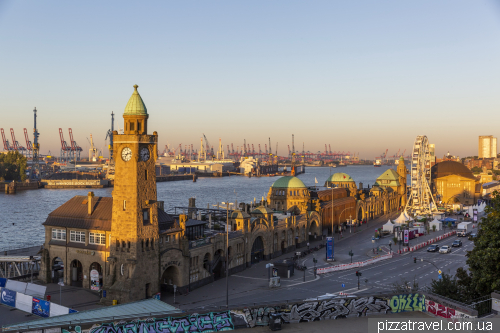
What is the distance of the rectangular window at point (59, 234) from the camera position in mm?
60844

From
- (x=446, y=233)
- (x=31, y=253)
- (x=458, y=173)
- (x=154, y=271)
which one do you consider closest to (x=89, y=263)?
(x=154, y=271)

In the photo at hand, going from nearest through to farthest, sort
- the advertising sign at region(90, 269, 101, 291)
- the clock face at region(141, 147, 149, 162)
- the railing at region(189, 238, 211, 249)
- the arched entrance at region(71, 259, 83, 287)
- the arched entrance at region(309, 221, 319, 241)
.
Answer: the clock face at region(141, 147, 149, 162) < the advertising sign at region(90, 269, 101, 291) < the arched entrance at region(71, 259, 83, 287) < the railing at region(189, 238, 211, 249) < the arched entrance at region(309, 221, 319, 241)

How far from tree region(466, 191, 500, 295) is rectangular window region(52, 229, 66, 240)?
45.7 m

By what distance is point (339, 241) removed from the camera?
9912 cm

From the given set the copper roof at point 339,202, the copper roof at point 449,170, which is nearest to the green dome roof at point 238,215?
the copper roof at point 339,202

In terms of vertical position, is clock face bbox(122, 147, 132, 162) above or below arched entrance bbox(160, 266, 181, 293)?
above

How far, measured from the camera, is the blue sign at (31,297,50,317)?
4191 cm

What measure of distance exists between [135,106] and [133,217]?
40.9 ft

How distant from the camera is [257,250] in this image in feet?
255

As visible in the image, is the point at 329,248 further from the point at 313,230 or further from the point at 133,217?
the point at 133,217

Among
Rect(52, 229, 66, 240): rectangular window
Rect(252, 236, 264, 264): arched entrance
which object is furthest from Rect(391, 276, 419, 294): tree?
Rect(52, 229, 66, 240): rectangular window

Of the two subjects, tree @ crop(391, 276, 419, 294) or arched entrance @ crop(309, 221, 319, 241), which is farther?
arched entrance @ crop(309, 221, 319, 241)

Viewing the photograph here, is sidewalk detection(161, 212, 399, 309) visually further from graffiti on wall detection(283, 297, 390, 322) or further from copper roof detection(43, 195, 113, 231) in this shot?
graffiti on wall detection(283, 297, 390, 322)

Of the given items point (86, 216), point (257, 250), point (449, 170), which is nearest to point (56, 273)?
point (86, 216)
